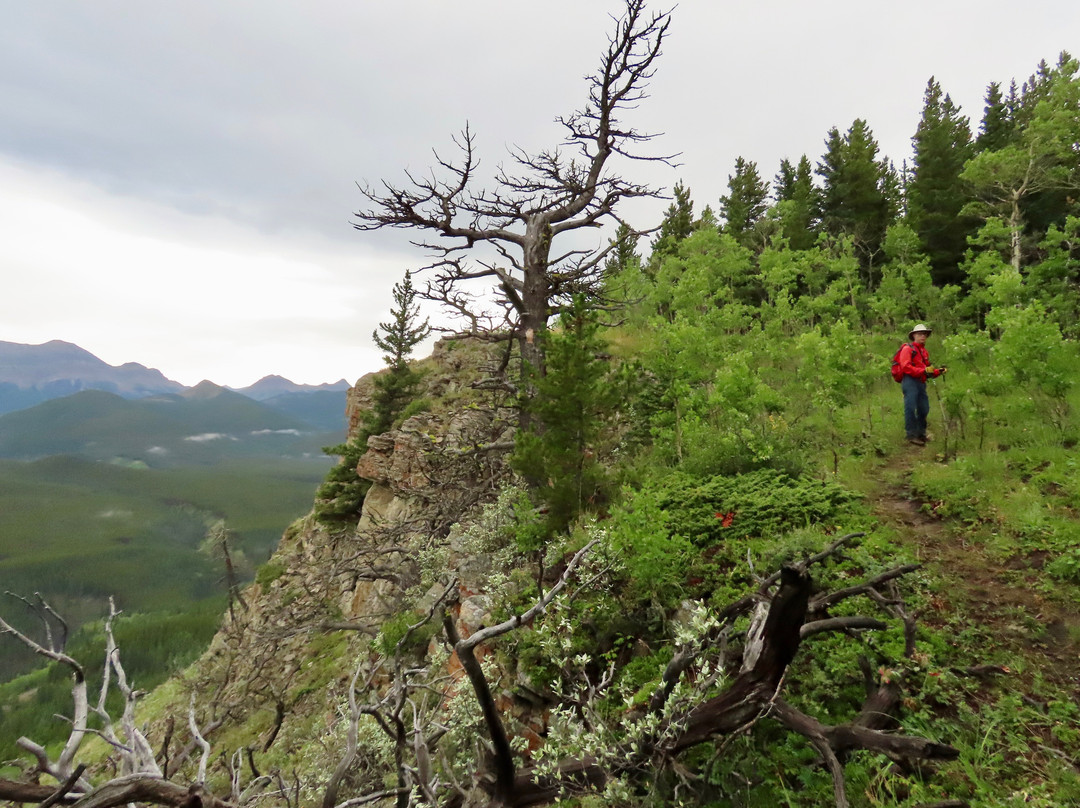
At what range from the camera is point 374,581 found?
14664mm

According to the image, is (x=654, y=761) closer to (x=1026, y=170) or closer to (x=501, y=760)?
(x=501, y=760)

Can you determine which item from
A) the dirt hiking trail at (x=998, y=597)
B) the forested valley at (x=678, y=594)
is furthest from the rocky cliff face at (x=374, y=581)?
the dirt hiking trail at (x=998, y=597)

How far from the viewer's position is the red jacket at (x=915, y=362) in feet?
29.7

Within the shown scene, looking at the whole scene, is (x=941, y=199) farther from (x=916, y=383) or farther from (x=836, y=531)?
(x=836, y=531)

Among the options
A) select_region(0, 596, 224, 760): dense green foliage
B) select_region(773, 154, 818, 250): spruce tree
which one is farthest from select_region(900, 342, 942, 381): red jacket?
select_region(0, 596, 224, 760): dense green foliage

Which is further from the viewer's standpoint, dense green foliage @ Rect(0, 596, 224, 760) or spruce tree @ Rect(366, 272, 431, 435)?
dense green foliage @ Rect(0, 596, 224, 760)

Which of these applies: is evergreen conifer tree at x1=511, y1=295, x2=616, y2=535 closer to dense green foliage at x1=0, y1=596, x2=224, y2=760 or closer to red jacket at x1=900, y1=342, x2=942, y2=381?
red jacket at x1=900, y1=342, x2=942, y2=381

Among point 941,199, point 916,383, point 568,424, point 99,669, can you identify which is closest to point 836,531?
point 568,424

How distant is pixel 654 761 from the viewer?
11.1 ft

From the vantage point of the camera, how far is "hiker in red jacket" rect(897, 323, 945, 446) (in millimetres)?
9125

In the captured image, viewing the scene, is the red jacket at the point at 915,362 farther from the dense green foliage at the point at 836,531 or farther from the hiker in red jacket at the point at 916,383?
the dense green foliage at the point at 836,531

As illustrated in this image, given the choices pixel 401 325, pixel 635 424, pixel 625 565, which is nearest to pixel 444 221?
Result: pixel 635 424

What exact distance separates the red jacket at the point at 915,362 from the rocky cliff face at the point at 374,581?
770 centimetres

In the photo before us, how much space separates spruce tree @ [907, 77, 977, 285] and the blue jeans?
61.8 ft
